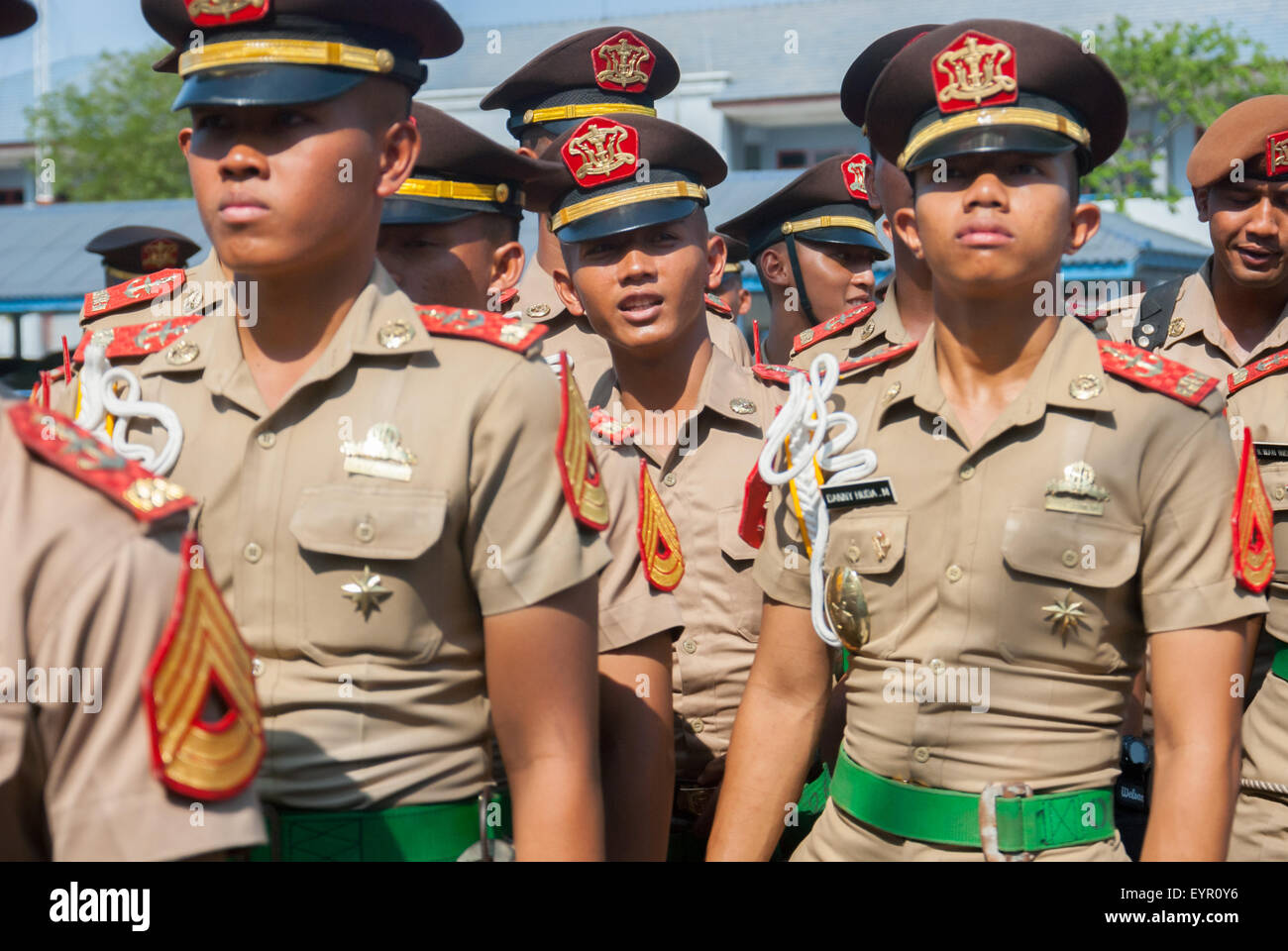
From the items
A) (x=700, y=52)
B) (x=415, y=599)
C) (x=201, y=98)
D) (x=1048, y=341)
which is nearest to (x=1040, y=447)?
(x=1048, y=341)

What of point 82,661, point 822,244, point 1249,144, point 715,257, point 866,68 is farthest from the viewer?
point 822,244

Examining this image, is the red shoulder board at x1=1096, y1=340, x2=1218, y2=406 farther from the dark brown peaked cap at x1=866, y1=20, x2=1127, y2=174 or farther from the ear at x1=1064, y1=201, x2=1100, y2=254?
the dark brown peaked cap at x1=866, y1=20, x2=1127, y2=174

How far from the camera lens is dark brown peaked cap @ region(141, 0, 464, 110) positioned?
256 centimetres

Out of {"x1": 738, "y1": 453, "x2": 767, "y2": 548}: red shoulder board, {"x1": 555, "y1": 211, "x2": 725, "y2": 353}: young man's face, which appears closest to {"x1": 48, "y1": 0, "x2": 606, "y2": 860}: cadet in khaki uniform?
{"x1": 738, "y1": 453, "x2": 767, "y2": 548}: red shoulder board

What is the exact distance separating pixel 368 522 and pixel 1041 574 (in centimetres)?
131

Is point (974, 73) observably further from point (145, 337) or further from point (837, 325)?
point (837, 325)

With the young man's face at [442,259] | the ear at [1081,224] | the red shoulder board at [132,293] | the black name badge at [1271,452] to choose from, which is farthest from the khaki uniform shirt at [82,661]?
the black name badge at [1271,452]

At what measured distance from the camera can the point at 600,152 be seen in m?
4.74

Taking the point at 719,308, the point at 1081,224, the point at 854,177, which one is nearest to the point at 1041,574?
the point at 1081,224

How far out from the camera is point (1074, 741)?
115 inches

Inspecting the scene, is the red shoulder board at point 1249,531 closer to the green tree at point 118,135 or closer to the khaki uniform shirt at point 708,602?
the khaki uniform shirt at point 708,602

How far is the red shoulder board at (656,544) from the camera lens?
3.34m

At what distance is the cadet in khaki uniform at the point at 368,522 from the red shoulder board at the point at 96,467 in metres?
0.66

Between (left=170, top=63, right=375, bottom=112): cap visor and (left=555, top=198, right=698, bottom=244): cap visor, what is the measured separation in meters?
1.92
